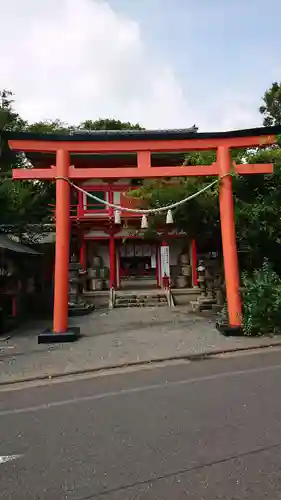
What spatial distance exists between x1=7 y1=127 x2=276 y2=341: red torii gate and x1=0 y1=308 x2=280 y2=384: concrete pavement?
0.86 meters

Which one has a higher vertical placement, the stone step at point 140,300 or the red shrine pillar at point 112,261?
the red shrine pillar at point 112,261

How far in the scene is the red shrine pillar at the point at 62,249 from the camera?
1080 centimetres

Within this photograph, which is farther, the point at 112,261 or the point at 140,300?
the point at 112,261

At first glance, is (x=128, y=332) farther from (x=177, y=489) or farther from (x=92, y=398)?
(x=177, y=489)

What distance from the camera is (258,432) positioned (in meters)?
4.32

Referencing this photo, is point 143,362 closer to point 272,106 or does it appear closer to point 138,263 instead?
point 138,263

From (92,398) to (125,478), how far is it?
8.59 ft

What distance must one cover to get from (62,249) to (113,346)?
9.20 feet

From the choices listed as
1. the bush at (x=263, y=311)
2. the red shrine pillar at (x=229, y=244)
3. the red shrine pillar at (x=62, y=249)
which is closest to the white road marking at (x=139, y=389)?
the bush at (x=263, y=311)

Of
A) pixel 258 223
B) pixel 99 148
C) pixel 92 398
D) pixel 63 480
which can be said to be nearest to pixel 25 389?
pixel 92 398

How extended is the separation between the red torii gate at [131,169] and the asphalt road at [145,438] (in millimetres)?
4151

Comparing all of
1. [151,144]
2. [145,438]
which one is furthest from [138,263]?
[145,438]

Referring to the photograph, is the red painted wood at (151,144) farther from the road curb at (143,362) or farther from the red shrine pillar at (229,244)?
the road curb at (143,362)

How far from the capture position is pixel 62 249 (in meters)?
10.9
